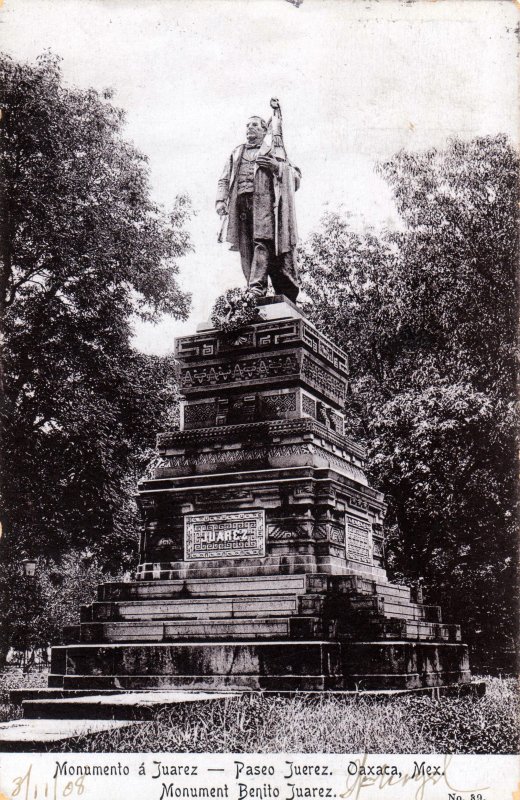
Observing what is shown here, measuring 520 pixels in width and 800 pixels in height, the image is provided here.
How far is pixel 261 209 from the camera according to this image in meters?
13.2

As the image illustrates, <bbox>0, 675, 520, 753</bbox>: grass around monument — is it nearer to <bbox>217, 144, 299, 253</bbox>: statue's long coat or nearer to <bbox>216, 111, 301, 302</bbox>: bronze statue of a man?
<bbox>216, 111, 301, 302</bbox>: bronze statue of a man

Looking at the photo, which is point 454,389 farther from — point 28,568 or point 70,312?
point 28,568

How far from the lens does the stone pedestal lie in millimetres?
9164

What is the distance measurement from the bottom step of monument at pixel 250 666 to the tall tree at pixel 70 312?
30.8 feet

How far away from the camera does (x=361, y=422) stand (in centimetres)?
2261

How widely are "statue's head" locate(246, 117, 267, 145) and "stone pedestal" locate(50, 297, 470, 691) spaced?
2657 mm

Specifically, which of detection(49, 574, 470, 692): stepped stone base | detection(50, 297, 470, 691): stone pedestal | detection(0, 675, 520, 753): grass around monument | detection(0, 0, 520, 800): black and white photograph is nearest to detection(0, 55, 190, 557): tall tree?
detection(0, 0, 520, 800): black and white photograph

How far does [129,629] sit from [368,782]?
13.6 ft

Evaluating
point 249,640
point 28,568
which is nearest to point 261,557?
point 249,640

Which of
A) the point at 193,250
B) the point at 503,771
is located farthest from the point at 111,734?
the point at 193,250

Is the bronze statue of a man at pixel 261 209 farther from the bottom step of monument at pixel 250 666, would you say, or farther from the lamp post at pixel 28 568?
the lamp post at pixel 28 568

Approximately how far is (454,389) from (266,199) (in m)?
7.94

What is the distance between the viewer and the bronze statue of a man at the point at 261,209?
1318 centimetres

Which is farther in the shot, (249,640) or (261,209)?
(261,209)
